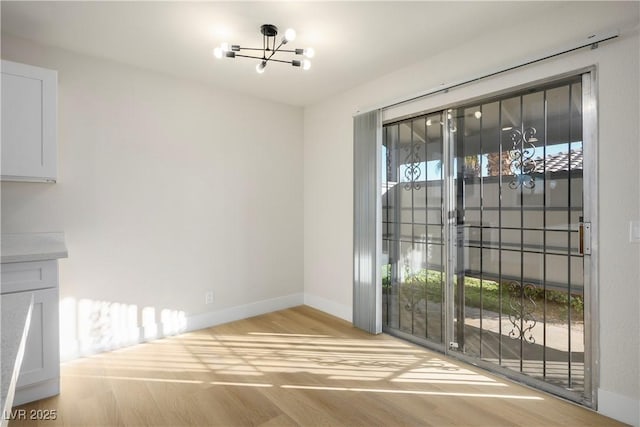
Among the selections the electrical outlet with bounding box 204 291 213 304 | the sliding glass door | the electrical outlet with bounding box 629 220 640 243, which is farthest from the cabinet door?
the electrical outlet with bounding box 629 220 640 243

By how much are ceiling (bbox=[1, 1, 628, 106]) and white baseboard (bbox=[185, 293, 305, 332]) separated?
8.44ft

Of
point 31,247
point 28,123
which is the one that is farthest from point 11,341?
point 28,123

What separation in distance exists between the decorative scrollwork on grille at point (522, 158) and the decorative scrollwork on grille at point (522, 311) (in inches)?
30.5

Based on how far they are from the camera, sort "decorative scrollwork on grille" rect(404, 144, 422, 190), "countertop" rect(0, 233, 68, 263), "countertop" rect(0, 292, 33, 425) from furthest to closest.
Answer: "decorative scrollwork on grille" rect(404, 144, 422, 190) < "countertop" rect(0, 233, 68, 263) < "countertop" rect(0, 292, 33, 425)

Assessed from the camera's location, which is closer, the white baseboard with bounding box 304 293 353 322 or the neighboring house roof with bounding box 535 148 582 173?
the neighboring house roof with bounding box 535 148 582 173

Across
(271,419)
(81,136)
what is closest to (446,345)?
(271,419)

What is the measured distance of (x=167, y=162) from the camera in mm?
3426

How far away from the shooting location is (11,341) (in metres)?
0.87

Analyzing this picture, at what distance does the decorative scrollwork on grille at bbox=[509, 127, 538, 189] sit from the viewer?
2.48 meters

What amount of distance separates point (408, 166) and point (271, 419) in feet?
8.05

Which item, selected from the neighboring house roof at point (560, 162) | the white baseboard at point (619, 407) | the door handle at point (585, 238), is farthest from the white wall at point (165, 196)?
the white baseboard at point (619, 407)

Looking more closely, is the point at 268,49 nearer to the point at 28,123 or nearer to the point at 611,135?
the point at 28,123

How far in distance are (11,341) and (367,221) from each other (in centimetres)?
305

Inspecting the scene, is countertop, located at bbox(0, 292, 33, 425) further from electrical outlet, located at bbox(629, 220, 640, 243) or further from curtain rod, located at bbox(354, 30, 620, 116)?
curtain rod, located at bbox(354, 30, 620, 116)
